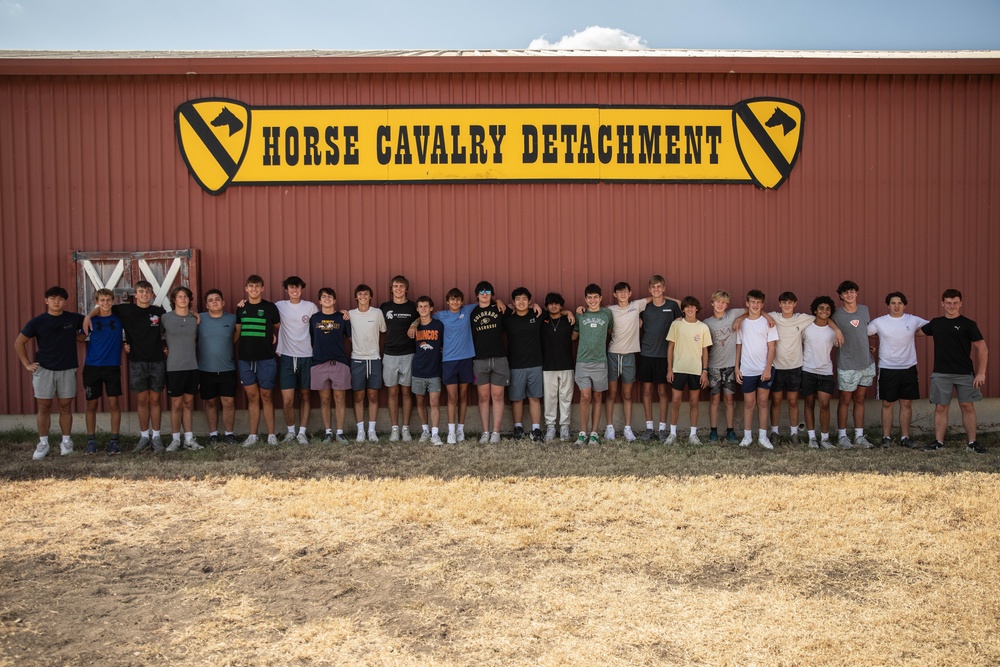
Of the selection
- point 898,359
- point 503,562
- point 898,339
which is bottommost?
point 503,562

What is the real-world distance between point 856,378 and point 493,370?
4.08 m

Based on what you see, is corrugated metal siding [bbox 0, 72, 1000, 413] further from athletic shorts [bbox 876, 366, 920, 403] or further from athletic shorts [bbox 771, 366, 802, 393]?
athletic shorts [bbox 771, 366, 802, 393]

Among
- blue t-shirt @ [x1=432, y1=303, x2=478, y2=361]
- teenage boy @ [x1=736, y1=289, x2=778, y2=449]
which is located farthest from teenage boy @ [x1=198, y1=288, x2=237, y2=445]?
teenage boy @ [x1=736, y1=289, x2=778, y2=449]

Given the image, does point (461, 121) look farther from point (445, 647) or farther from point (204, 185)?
point (445, 647)

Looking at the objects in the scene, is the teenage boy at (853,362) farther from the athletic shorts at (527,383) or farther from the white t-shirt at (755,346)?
the athletic shorts at (527,383)

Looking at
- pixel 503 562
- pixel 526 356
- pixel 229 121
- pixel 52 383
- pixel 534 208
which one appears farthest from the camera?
pixel 534 208

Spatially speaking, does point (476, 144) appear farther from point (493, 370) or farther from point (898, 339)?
point (898, 339)

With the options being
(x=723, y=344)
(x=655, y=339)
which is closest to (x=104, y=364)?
(x=655, y=339)

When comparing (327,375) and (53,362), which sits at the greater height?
(53,362)

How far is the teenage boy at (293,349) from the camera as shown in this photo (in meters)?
8.34

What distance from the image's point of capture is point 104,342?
806 centimetres

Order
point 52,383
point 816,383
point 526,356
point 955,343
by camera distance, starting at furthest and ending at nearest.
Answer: point 526,356 < point 816,383 < point 52,383 < point 955,343

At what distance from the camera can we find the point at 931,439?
27.9 ft

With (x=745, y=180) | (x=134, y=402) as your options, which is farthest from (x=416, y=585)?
(x=745, y=180)
